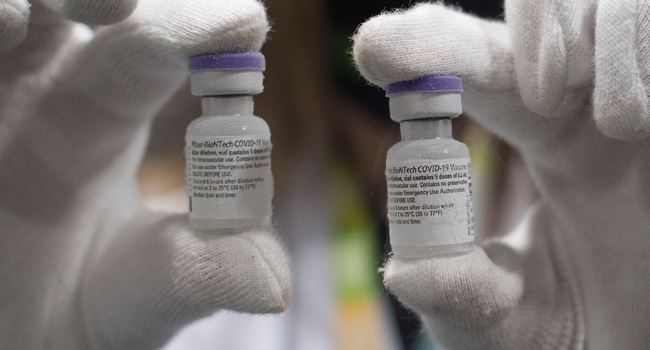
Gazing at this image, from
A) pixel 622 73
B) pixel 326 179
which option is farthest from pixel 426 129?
pixel 326 179

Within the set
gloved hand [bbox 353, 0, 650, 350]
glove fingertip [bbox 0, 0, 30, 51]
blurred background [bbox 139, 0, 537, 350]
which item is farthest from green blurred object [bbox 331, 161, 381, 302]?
glove fingertip [bbox 0, 0, 30, 51]

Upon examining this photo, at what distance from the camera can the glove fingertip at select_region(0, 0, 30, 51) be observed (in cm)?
46

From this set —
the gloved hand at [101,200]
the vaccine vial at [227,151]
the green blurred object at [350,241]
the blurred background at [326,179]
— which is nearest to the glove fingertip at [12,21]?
the gloved hand at [101,200]

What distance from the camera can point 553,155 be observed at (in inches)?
24.3

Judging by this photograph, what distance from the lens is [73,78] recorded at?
603 mm

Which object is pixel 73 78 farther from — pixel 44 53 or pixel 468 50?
pixel 468 50

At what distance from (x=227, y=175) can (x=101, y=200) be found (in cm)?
28

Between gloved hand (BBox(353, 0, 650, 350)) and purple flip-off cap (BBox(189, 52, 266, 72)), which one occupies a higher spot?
purple flip-off cap (BBox(189, 52, 266, 72))

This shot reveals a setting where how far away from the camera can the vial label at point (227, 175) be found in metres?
0.50

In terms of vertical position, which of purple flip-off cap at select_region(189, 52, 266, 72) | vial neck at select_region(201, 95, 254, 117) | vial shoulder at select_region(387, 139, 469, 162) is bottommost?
vial shoulder at select_region(387, 139, 469, 162)

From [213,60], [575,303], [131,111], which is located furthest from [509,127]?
[131,111]

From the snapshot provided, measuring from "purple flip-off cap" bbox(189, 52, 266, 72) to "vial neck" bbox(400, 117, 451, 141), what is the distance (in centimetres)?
17

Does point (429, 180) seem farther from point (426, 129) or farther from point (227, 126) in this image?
point (227, 126)

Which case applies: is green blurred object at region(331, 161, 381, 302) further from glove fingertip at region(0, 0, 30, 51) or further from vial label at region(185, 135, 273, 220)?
glove fingertip at region(0, 0, 30, 51)
